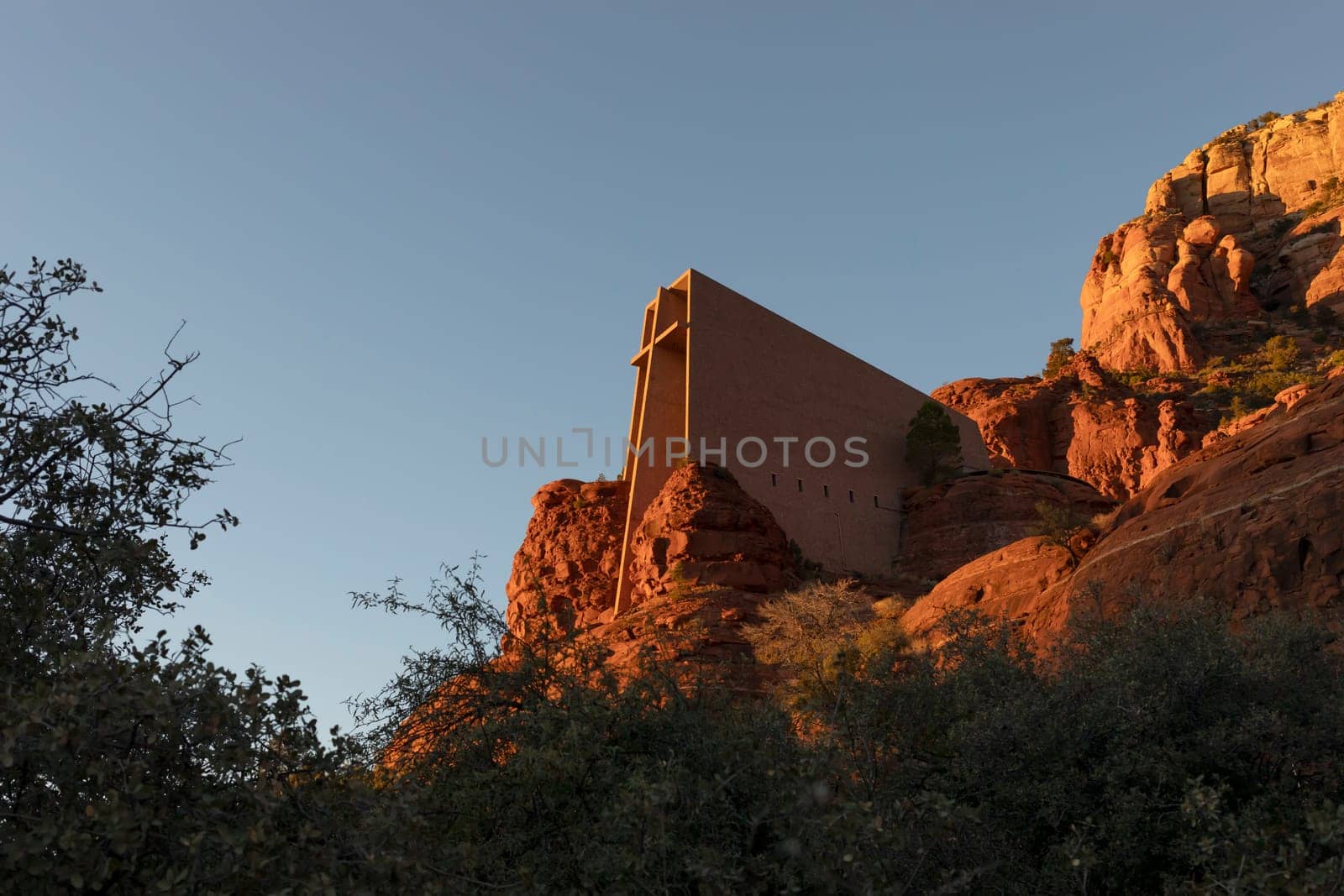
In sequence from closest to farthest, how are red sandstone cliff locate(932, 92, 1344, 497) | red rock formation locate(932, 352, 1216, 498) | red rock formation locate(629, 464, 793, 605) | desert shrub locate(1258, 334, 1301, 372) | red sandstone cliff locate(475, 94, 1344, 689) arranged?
red sandstone cliff locate(475, 94, 1344, 689) < red rock formation locate(629, 464, 793, 605) < red rock formation locate(932, 352, 1216, 498) < red sandstone cliff locate(932, 92, 1344, 497) < desert shrub locate(1258, 334, 1301, 372)

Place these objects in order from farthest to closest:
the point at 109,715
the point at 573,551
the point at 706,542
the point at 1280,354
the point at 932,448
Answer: the point at 1280,354 < the point at 932,448 < the point at 573,551 < the point at 706,542 < the point at 109,715

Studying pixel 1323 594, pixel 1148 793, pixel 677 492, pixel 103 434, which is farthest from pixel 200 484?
pixel 677 492

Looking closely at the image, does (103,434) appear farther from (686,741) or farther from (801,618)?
(801,618)

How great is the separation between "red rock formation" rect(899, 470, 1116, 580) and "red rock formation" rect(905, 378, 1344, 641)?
43.0ft

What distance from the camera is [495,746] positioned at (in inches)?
354

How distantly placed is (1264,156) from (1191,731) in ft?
260

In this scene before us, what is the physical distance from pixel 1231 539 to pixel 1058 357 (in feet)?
173

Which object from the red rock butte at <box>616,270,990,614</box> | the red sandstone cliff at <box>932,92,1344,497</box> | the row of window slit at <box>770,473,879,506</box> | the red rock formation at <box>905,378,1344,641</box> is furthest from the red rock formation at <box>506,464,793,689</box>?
the red sandstone cliff at <box>932,92,1344,497</box>

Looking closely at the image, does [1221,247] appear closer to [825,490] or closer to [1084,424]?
[1084,424]

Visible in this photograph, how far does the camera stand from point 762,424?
111ft

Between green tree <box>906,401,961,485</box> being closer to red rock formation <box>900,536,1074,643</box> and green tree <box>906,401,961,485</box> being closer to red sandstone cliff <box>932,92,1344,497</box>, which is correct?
red sandstone cliff <box>932,92,1344,497</box>

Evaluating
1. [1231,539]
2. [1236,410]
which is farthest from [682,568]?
[1236,410]

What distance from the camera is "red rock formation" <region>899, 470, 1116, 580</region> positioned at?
3497 centimetres

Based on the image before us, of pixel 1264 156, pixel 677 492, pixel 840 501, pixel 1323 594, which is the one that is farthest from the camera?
pixel 1264 156
